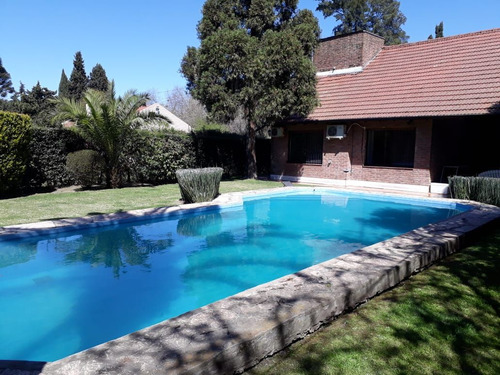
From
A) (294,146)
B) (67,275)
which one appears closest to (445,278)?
(67,275)

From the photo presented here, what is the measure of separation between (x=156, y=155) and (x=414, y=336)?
13778 mm

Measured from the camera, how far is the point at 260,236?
28.0 ft

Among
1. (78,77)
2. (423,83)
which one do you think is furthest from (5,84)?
(423,83)

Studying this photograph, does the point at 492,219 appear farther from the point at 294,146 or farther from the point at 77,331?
the point at 294,146

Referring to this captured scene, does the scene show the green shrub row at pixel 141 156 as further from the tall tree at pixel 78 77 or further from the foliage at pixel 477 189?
the tall tree at pixel 78 77

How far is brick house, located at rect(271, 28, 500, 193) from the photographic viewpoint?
1384 centimetres

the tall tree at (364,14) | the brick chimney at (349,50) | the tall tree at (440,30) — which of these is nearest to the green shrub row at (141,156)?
the brick chimney at (349,50)

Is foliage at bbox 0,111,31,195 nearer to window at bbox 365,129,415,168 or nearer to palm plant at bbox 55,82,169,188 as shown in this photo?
palm plant at bbox 55,82,169,188

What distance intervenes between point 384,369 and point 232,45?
47.1ft

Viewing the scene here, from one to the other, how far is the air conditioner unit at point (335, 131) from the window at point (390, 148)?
45.6 inches

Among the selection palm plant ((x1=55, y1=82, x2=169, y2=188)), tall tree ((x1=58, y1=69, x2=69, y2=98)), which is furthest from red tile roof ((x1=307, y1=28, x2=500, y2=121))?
tall tree ((x1=58, y1=69, x2=69, y2=98))

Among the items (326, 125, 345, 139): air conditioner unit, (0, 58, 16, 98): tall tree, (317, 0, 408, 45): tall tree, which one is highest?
(317, 0, 408, 45): tall tree

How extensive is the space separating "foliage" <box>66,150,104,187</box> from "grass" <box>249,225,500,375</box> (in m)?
12.2

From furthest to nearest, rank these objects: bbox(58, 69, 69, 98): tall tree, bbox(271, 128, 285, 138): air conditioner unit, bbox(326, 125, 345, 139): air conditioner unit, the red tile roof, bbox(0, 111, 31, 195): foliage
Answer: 1. bbox(58, 69, 69, 98): tall tree
2. bbox(271, 128, 285, 138): air conditioner unit
3. bbox(326, 125, 345, 139): air conditioner unit
4. the red tile roof
5. bbox(0, 111, 31, 195): foliage
